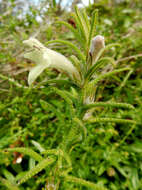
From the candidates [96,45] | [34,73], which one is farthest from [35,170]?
[96,45]

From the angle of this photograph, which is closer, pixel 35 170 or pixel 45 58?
pixel 35 170

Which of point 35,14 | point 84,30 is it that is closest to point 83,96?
point 84,30

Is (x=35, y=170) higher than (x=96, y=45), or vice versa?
(x=96, y=45)

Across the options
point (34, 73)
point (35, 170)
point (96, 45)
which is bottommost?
point (35, 170)

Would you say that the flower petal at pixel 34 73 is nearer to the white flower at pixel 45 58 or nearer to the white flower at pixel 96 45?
the white flower at pixel 45 58

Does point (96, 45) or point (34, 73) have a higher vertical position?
point (96, 45)

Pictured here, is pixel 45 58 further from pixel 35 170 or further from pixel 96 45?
Result: pixel 35 170

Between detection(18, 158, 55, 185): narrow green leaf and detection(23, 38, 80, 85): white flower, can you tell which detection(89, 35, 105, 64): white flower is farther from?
detection(18, 158, 55, 185): narrow green leaf

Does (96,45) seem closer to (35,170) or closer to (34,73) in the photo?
(34,73)

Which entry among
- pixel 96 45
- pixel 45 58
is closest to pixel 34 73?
pixel 45 58
